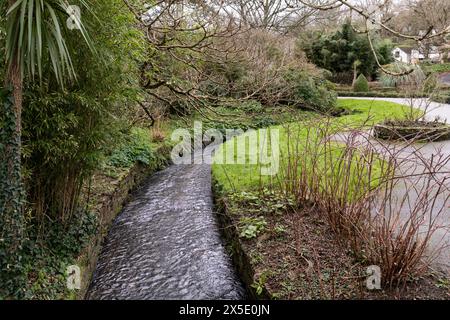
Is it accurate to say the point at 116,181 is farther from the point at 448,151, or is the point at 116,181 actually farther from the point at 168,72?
the point at 448,151

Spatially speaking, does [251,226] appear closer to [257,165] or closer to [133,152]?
[257,165]

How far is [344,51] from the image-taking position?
1956 cm

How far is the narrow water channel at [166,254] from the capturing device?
3.42 m

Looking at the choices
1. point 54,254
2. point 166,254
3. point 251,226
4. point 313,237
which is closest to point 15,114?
point 54,254

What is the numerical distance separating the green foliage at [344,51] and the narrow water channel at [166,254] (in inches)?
626

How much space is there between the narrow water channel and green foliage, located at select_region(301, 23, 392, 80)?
1589 cm

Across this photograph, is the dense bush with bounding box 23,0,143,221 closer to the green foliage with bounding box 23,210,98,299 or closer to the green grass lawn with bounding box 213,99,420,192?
the green foliage with bounding box 23,210,98,299

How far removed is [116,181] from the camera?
5.47 metres

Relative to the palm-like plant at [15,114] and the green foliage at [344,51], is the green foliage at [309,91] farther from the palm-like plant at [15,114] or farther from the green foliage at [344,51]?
the palm-like plant at [15,114]

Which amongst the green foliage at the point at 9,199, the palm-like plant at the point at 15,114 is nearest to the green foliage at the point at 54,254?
the green foliage at the point at 9,199

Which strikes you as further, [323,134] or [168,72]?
[168,72]

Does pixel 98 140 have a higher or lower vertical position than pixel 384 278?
higher
